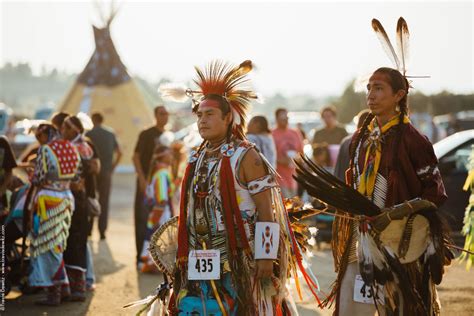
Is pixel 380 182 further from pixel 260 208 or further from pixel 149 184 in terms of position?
pixel 149 184

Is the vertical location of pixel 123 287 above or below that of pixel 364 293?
below

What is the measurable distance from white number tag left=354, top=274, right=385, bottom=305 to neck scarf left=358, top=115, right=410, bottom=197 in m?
0.53

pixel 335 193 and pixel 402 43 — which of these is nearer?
pixel 335 193

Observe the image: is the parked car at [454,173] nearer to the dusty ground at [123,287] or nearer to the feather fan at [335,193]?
the dusty ground at [123,287]

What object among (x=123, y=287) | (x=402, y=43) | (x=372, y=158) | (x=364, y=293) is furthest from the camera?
(x=123, y=287)

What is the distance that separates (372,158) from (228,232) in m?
1.03

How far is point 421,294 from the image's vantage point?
207 inches

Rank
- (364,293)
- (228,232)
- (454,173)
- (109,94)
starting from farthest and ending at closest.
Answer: (109,94), (454,173), (364,293), (228,232)

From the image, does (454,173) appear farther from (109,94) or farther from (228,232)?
(109,94)

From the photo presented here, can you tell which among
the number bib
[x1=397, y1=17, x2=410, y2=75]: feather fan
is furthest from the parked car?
the number bib

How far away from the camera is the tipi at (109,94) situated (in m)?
28.6

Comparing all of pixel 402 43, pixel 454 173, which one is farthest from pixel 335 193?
pixel 454 173

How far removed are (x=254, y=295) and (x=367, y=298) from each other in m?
0.69

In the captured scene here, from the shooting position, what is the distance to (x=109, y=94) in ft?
94.3
